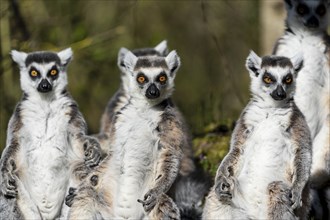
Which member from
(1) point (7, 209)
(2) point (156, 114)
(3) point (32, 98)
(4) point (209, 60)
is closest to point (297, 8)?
(2) point (156, 114)

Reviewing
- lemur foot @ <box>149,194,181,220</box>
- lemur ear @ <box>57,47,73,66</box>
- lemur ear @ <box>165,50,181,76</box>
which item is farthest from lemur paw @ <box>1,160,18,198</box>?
lemur ear @ <box>165,50,181,76</box>

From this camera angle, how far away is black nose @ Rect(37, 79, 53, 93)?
7.72m

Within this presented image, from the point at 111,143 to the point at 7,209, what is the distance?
1.17 meters

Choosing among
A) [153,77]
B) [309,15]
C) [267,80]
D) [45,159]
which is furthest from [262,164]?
[309,15]

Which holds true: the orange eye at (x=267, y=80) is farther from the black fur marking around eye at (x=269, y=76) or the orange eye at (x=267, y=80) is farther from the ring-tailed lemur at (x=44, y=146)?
the ring-tailed lemur at (x=44, y=146)

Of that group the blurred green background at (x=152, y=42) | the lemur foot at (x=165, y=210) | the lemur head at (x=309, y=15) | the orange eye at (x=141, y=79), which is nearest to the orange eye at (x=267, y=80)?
the orange eye at (x=141, y=79)

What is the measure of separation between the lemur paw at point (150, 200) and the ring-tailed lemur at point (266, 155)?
0.55 m

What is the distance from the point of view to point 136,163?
24.2 ft

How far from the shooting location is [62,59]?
27.0 ft

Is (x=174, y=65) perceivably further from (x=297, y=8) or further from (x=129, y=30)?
(x=129, y=30)

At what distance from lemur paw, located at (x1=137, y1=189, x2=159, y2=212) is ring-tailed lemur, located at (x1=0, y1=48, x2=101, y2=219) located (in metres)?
0.94

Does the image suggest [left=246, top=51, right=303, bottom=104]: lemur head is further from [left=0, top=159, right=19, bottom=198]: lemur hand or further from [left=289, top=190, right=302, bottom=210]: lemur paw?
[left=0, top=159, right=19, bottom=198]: lemur hand

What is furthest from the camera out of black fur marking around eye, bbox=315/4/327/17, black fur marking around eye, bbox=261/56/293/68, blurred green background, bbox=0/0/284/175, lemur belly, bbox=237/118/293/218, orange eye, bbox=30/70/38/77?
blurred green background, bbox=0/0/284/175

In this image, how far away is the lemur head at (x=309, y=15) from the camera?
9.06 metres
